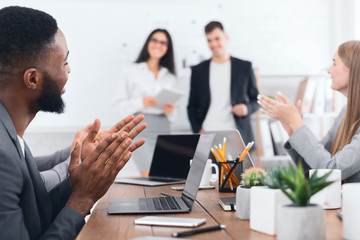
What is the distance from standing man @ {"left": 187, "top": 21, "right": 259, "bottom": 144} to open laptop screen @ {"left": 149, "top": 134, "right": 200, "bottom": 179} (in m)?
1.11

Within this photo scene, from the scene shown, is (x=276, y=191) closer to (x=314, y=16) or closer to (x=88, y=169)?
(x=88, y=169)

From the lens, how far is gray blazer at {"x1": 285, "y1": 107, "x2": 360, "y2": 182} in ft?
4.72

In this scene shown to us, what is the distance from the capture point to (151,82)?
3.09m

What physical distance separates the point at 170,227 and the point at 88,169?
1.13 feet

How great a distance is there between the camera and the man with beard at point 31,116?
1.01 metres

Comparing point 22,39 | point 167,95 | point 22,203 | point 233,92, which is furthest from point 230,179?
point 233,92

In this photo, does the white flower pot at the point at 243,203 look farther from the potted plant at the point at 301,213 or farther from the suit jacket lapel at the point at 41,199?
the suit jacket lapel at the point at 41,199

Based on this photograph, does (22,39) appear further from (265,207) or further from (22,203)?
(265,207)

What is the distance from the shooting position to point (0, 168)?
2.90ft

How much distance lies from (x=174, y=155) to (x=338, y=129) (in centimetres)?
78

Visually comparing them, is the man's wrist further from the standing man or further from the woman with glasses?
the standing man

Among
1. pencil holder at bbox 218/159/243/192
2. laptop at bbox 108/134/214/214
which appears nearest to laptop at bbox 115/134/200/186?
pencil holder at bbox 218/159/243/192

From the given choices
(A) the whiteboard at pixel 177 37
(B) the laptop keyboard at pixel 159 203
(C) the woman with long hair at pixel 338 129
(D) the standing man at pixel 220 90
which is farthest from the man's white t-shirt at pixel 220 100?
(B) the laptop keyboard at pixel 159 203

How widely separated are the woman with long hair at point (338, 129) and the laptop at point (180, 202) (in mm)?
609
